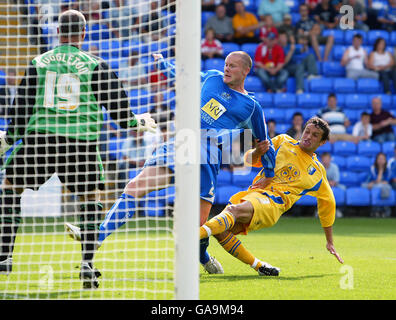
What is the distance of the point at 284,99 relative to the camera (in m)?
14.5

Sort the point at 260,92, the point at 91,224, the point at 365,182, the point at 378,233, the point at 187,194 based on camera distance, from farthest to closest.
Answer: the point at 260,92, the point at 365,182, the point at 378,233, the point at 91,224, the point at 187,194

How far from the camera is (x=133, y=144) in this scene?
36.2 feet

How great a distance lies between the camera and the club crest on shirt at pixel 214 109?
5.71 meters

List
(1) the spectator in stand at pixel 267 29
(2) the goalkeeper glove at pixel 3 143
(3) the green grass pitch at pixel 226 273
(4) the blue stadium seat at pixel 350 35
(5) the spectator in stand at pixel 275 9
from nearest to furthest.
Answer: (3) the green grass pitch at pixel 226 273 → (2) the goalkeeper glove at pixel 3 143 → (1) the spectator in stand at pixel 267 29 → (5) the spectator in stand at pixel 275 9 → (4) the blue stadium seat at pixel 350 35

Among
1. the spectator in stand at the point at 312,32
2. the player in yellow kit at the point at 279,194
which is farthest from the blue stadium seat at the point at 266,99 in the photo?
the player in yellow kit at the point at 279,194

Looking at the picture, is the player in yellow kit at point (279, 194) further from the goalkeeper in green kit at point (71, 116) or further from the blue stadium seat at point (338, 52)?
the blue stadium seat at point (338, 52)

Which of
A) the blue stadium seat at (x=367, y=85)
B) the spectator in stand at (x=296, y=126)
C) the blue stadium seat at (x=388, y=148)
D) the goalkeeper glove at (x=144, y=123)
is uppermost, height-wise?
the goalkeeper glove at (x=144, y=123)

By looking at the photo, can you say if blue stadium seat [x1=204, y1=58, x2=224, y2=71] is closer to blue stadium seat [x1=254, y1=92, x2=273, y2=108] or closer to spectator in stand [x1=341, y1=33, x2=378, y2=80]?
blue stadium seat [x1=254, y1=92, x2=273, y2=108]

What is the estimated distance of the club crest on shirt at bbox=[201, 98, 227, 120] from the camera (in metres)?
5.71

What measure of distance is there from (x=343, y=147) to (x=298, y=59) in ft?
8.37

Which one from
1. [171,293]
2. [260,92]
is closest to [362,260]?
[171,293]

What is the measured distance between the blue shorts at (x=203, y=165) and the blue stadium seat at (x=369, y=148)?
347 inches
